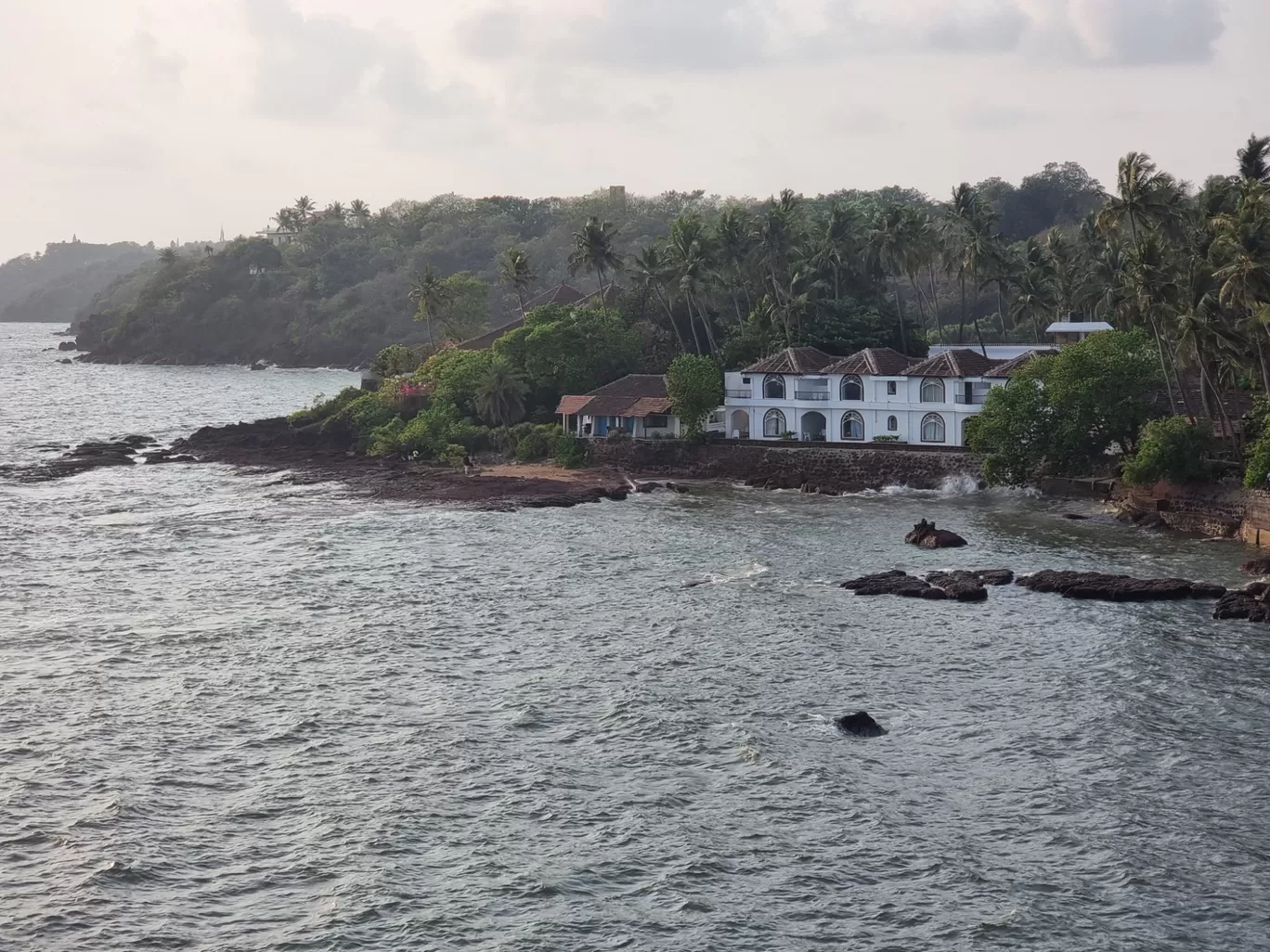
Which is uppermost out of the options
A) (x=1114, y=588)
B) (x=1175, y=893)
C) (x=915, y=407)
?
(x=915, y=407)

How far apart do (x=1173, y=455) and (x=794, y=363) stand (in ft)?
85.3

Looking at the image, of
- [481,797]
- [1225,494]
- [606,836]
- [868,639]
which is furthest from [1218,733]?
[1225,494]

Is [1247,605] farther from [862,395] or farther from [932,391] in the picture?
[862,395]

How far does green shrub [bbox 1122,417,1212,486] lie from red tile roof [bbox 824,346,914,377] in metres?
18.9

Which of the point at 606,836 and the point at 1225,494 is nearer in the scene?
the point at 606,836

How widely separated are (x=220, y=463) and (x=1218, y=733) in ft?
230

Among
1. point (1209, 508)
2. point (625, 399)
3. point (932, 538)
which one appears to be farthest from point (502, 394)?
point (1209, 508)

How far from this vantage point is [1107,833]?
29234 millimetres

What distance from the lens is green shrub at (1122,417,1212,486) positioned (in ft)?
207

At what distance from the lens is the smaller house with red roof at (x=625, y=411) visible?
86.2 m

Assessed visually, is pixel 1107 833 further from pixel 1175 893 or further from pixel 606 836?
pixel 606 836

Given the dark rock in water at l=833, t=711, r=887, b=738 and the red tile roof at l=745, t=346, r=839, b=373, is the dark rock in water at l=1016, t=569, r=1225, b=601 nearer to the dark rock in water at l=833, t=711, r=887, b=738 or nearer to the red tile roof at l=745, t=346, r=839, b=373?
the dark rock in water at l=833, t=711, r=887, b=738

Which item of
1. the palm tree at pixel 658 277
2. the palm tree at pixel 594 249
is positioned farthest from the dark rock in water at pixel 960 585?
the palm tree at pixel 594 249

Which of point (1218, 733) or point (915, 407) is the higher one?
point (915, 407)
